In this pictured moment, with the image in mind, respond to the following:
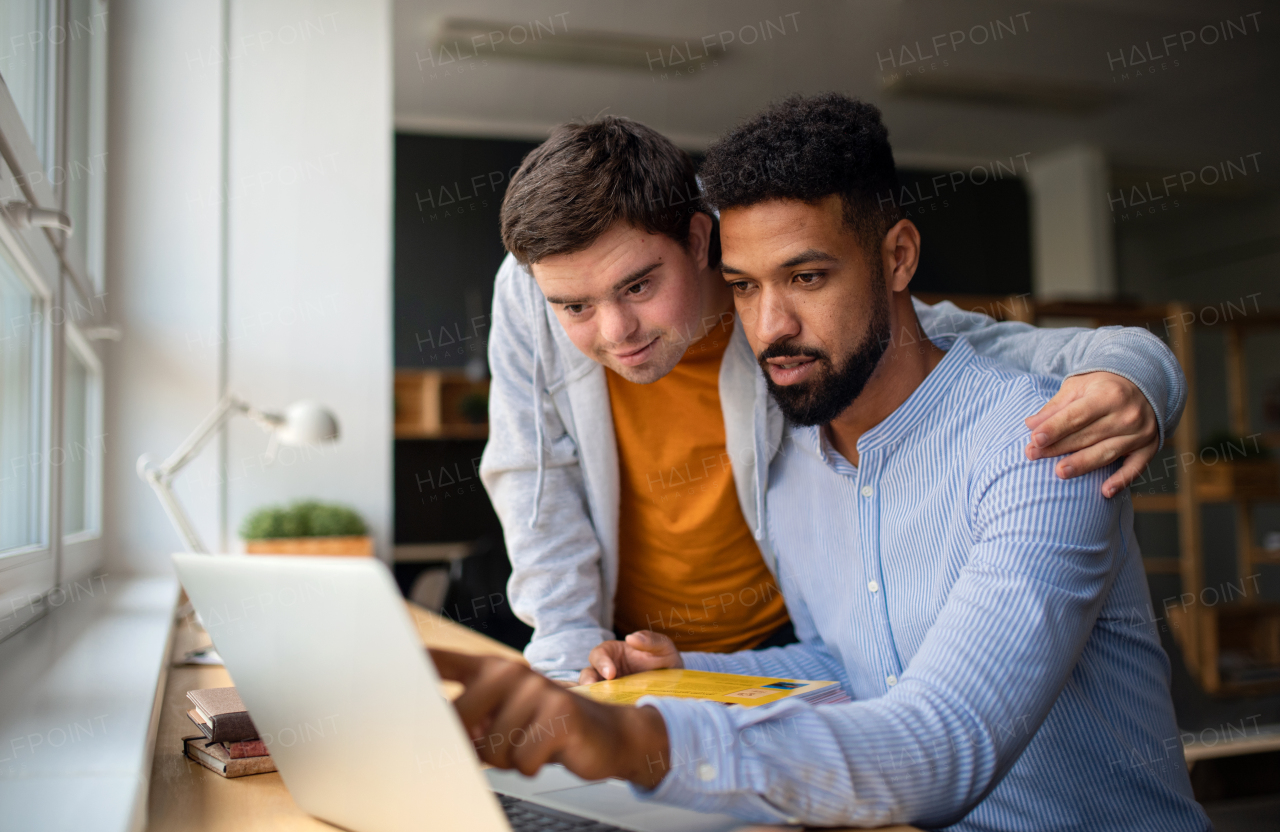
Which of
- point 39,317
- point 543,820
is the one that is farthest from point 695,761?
point 39,317

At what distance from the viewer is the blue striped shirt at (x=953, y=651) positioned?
0.70m

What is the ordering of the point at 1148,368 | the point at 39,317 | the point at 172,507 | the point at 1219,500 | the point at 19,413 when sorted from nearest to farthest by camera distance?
the point at 1148,368 < the point at 19,413 < the point at 39,317 < the point at 172,507 < the point at 1219,500

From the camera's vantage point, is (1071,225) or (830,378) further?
(1071,225)

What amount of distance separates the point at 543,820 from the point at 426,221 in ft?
18.5

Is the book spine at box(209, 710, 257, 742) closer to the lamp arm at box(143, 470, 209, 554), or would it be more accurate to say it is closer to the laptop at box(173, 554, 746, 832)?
the laptop at box(173, 554, 746, 832)

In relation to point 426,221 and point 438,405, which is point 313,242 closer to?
point 438,405

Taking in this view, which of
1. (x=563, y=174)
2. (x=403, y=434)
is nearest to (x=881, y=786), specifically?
(x=563, y=174)

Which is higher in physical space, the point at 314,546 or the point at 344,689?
the point at 344,689

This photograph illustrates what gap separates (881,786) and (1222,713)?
12.1 ft

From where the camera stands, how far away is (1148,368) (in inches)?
42.6

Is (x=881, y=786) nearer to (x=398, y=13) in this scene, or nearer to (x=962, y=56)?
(x=398, y=13)

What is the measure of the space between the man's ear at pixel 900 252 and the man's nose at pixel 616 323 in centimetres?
35

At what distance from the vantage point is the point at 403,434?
581 centimetres

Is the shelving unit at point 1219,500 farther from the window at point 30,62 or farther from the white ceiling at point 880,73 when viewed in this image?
the window at point 30,62
